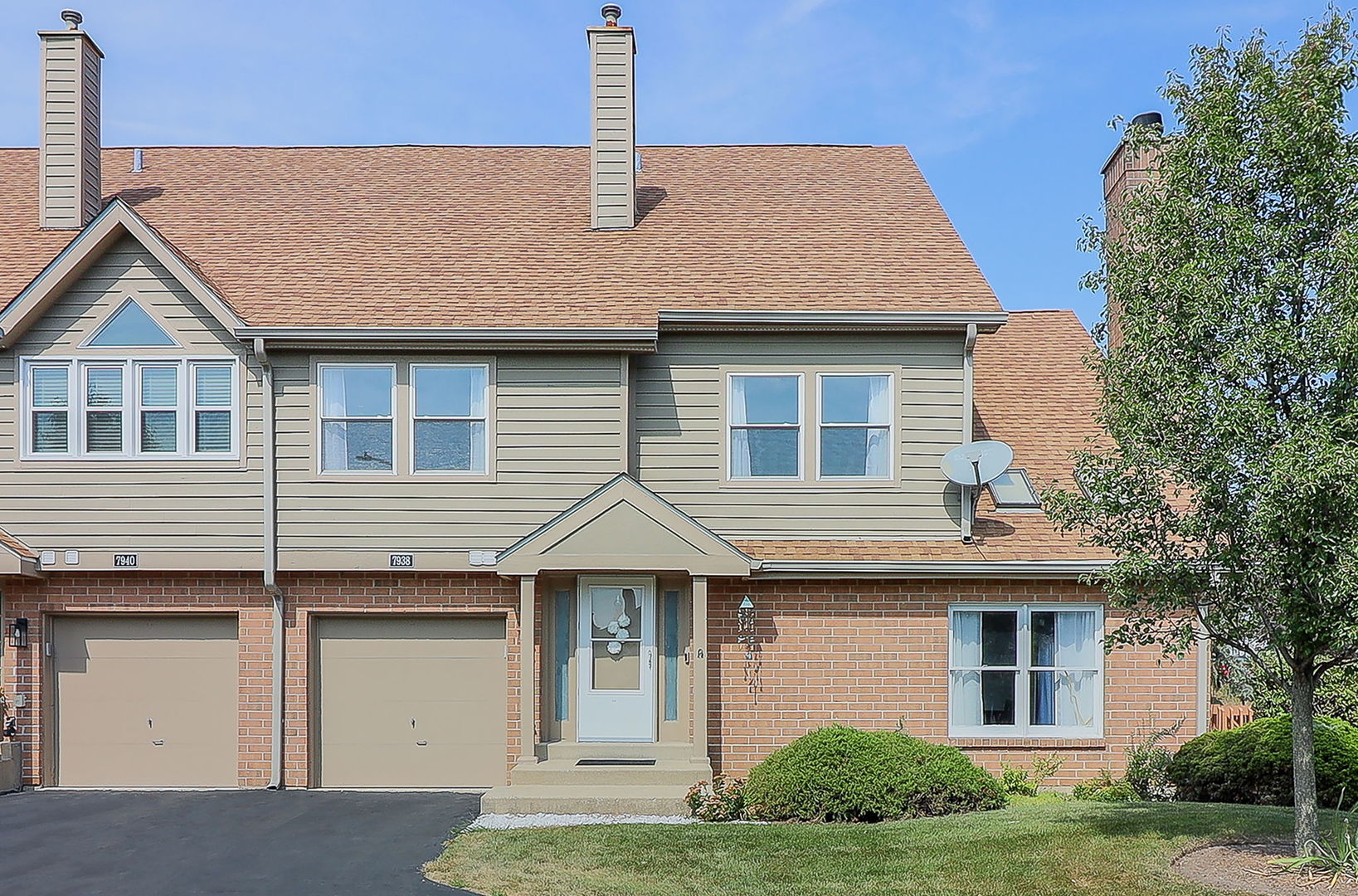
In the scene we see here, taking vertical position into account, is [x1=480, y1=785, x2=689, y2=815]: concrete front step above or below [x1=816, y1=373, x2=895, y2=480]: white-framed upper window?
below

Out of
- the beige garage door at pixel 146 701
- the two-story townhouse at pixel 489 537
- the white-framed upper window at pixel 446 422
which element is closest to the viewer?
the two-story townhouse at pixel 489 537

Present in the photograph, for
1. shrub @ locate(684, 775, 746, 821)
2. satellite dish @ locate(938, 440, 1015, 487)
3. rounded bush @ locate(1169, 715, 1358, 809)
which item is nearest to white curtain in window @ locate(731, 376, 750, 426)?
satellite dish @ locate(938, 440, 1015, 487)

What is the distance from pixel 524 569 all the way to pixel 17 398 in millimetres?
6308

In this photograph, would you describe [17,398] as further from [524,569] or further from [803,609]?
[803,609]

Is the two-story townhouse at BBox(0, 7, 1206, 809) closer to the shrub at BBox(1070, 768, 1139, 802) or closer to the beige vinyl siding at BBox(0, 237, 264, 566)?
the beige vinyl siding at BBox(0, 237, 264, 566)

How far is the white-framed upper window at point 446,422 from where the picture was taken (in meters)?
15.1

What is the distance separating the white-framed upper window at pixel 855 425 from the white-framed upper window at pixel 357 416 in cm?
502

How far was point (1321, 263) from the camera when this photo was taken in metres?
9.71

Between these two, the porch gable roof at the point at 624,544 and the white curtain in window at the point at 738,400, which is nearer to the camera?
the porch gable roof at the point at 624,544

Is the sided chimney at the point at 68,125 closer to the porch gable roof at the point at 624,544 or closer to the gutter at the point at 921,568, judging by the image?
the porch gable roof at the point at 624,544

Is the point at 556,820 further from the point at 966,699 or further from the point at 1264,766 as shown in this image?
the point at 1264,766

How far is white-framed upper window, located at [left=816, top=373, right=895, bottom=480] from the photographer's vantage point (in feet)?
50.4

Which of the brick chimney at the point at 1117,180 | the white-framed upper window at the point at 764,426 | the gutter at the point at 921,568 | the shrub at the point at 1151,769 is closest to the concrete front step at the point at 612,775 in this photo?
the gutter at the point at 921,568

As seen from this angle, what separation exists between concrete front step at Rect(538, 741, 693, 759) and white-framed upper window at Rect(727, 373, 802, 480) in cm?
320
